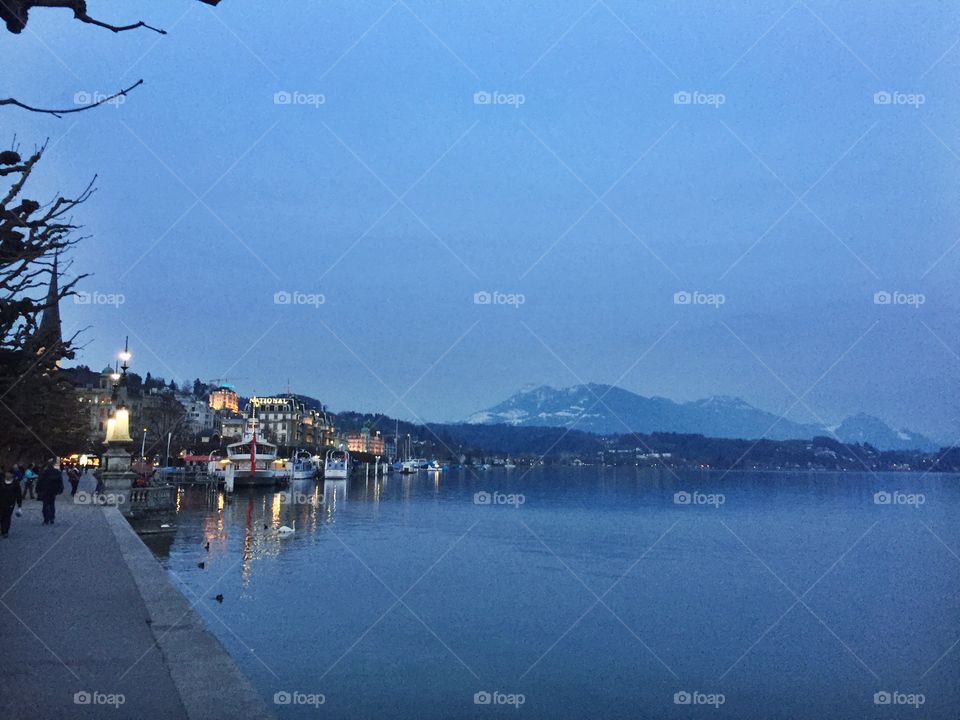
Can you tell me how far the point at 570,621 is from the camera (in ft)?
77.0

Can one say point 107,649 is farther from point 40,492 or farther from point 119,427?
point 119,427

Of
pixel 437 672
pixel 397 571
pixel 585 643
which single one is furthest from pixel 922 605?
pixel 437 672

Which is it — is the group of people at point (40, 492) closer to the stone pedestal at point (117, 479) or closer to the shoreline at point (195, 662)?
the stone pedestal at point (117, 479)

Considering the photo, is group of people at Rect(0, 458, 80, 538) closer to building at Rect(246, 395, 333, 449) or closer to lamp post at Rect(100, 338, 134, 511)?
lamp post at Rect(100, 338, 134, 511)

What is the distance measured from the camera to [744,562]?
38938 mm

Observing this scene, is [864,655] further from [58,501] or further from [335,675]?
[58,501]

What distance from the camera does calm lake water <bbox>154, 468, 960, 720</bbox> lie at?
1655cm

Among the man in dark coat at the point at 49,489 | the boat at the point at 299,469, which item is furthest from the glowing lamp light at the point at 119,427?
the boat at the point at 299,469

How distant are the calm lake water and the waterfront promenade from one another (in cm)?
315

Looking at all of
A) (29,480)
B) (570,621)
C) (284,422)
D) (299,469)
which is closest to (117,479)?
(29,480)

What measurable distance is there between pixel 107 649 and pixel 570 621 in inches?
623

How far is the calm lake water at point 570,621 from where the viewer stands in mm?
16547

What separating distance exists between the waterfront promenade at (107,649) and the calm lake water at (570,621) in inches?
124

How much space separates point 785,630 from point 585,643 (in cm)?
701
